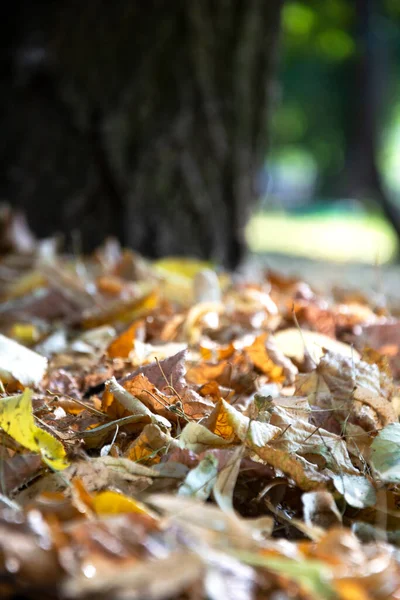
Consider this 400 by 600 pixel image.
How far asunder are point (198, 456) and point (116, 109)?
2.21 meters

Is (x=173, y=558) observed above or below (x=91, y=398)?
above

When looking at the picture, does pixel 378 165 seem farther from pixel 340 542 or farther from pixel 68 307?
pixel 340 542

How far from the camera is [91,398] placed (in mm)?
1056

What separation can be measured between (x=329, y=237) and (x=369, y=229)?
1.83 meters

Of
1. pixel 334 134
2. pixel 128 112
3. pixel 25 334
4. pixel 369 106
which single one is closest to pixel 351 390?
pixel 25 334

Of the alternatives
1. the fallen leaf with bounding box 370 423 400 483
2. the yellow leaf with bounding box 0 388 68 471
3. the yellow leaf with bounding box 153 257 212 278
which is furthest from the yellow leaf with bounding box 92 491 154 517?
the yellow leaf with bounding box 153 257 212 278

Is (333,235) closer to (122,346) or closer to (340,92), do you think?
(340,92)

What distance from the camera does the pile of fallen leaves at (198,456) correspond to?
22.0 inches

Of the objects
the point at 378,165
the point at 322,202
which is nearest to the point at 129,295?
the point at 378,165

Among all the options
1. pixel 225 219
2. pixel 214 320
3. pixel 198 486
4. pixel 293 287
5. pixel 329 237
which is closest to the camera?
pixel 198 486

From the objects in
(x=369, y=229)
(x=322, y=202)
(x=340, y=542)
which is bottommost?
(x=322, y=202)

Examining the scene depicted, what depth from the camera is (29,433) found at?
0.81 m

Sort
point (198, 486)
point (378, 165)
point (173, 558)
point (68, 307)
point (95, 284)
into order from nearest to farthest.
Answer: point (173, 558) → point (198, 486) → point (68, 307) → point (95, 284) → point (378, 165)

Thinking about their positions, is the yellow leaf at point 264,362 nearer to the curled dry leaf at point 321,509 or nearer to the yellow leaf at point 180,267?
the curled dry leaf at point 321,509
